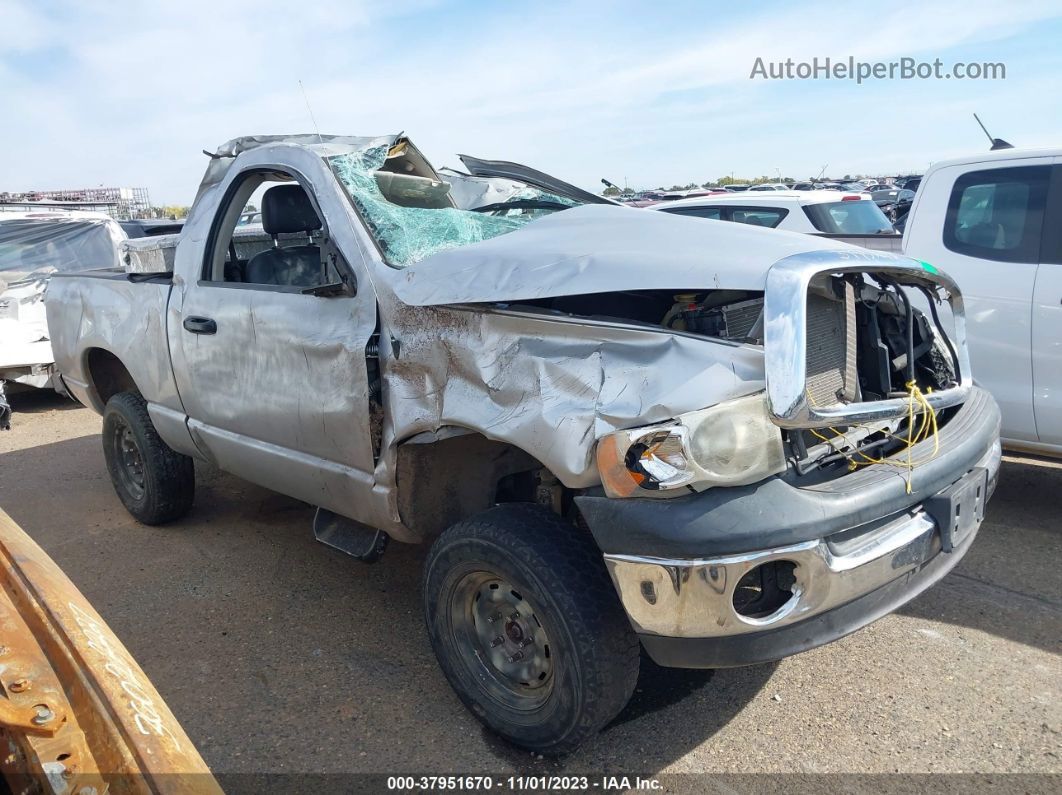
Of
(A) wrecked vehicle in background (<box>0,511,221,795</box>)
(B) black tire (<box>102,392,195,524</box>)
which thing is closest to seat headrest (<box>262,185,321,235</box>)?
(B) black tire (<box>102,392,195,524</box>)

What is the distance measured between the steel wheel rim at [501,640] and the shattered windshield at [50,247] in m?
7.29

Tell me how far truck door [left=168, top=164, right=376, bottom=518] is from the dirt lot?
23.8 inches

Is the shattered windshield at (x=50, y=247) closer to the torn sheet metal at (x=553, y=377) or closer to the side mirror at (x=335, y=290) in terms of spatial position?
the side mirror at (x=335, y=290)

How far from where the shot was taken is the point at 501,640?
9.07 feet

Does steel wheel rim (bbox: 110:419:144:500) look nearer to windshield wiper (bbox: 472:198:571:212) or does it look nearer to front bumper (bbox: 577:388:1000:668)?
windshield wiper (bbox: 472:198:571:212)

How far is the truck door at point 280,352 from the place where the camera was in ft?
10.2

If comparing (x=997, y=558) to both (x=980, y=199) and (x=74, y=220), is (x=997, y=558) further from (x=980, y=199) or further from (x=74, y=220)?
(x=74, y=220)

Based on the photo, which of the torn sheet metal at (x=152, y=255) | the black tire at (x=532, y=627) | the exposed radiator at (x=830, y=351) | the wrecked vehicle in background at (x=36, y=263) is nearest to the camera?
the black tire at (x=532, y=627)

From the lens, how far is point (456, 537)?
2.70 metres

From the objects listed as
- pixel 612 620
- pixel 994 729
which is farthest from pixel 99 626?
pixel 994 729

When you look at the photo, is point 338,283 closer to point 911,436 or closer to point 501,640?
point 501,640

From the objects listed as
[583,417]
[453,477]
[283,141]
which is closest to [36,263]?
[283,141]

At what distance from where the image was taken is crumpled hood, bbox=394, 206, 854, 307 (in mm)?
2443

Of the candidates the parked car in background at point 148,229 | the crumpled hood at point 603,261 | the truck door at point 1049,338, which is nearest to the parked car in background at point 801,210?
the truck door at point 1049,338
